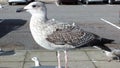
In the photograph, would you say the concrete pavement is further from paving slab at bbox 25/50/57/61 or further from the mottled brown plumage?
the mottled brown plumage

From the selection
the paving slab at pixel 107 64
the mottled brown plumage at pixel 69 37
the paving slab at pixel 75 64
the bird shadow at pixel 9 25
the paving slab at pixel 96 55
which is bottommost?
the bird shadow at pixel 9 25

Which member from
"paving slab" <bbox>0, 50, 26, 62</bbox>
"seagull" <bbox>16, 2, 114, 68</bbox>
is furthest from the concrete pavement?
"seagull" <bbox>16, 2, 114, 68</bbox>

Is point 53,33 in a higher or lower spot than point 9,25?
higher

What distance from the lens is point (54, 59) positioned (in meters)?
11.2

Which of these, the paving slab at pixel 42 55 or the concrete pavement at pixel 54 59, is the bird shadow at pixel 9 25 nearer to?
the paving slab at pixel 42 55

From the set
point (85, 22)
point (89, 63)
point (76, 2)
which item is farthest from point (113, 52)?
point (76, 2)

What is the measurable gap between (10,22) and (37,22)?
16444 mm

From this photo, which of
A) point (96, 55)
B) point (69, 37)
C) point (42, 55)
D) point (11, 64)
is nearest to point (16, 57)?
point (42, 55)

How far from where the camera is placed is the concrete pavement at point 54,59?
34.5 ft

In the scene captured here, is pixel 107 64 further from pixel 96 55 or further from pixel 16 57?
pixel 16 57

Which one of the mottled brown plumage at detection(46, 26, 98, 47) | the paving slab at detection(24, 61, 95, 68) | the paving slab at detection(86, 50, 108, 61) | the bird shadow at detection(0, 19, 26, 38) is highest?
the mottled brown plumage at detection(46, 26, 98, 47)

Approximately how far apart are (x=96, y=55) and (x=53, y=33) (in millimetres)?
5713

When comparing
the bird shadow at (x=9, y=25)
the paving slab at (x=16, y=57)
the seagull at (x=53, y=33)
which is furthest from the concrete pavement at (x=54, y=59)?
the bird shadow at (x=9, y=25)

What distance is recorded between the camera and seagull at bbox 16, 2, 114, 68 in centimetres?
618
